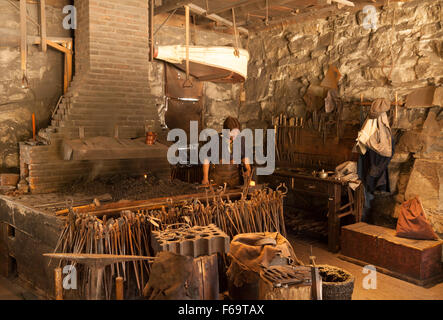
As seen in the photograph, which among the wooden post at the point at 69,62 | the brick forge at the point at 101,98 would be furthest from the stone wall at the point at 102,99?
the wooden post at the point at 69,62

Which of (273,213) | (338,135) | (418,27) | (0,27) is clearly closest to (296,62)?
(338,135)

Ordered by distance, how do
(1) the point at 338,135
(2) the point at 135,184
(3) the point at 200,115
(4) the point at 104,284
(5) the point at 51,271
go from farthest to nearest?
(3) the point at 200,115
(1) the point at 338,135
(2) the point at 135,184
(5) the point at 51,271
(4) the point at 104,284

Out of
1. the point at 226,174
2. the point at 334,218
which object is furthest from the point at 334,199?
the point at 226,174

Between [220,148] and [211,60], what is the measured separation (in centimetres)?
138

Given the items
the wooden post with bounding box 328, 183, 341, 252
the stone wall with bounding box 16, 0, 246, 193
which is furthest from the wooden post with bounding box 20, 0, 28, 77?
the wooden post with bounding box 328, 183, 341, 252

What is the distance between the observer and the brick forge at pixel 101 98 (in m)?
5.66

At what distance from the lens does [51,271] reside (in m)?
4.21

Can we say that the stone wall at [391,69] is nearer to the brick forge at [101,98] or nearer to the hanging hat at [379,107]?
the hanging hat at [379,107]

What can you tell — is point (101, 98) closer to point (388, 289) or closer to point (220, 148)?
point (220, 148)

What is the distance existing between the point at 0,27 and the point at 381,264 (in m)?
5.81

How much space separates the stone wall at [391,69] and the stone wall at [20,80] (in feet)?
12.4

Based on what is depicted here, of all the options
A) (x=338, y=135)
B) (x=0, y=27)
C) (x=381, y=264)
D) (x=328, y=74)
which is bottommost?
(x=381, y=264)

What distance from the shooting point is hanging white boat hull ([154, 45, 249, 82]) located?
6453mm

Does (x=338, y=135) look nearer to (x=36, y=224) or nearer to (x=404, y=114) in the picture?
(x=404, y=114)
